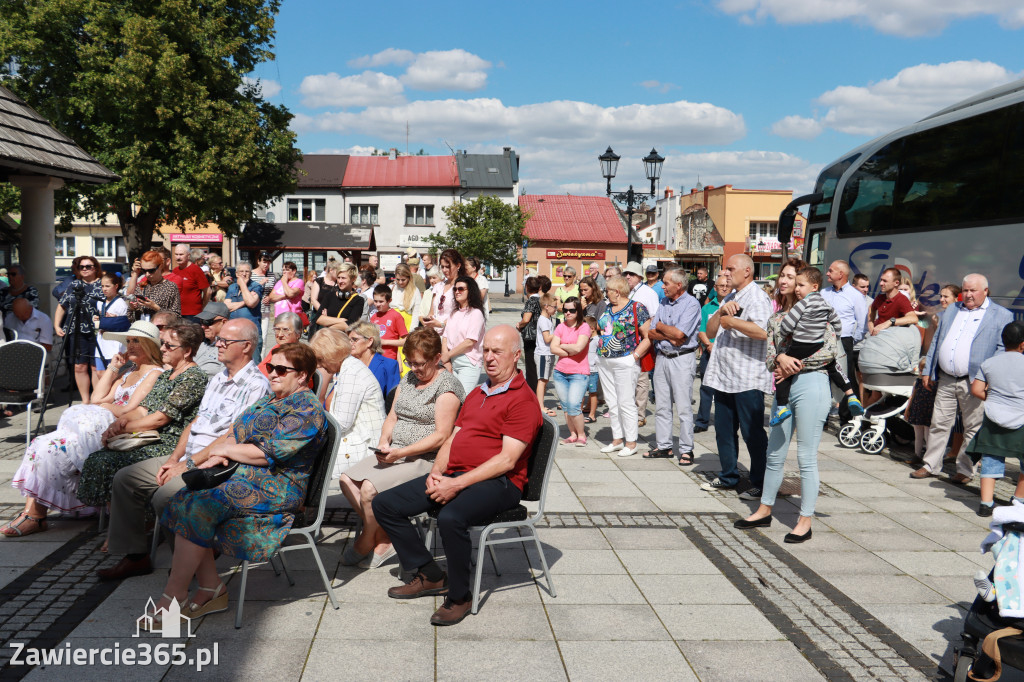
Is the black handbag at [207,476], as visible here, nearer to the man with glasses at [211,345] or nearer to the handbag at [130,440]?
the man with glasses at [211,345]

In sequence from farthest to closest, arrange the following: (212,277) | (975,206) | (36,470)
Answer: (212,277), (975,206), (36,470)

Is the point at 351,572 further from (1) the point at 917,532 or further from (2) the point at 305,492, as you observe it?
(1) the point at 917,532

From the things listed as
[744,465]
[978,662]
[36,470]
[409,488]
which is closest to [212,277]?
[36,470]

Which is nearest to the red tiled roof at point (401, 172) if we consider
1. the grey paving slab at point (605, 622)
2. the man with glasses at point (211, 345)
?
the man with glasses at point (211, 345)

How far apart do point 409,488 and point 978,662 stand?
2.91 m

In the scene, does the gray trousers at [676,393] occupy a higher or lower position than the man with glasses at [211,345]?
lower

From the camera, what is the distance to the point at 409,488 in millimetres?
4746

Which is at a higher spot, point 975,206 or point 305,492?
point 975,206

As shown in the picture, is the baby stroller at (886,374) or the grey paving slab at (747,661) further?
the baby stroller at (886,374)

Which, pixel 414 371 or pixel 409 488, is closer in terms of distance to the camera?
pixel 409 488

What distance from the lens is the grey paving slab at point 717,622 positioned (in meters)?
4.32

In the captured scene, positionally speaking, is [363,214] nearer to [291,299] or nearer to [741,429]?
[291,299]

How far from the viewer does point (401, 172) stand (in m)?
58.0

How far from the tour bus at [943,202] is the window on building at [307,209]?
46843 mm
